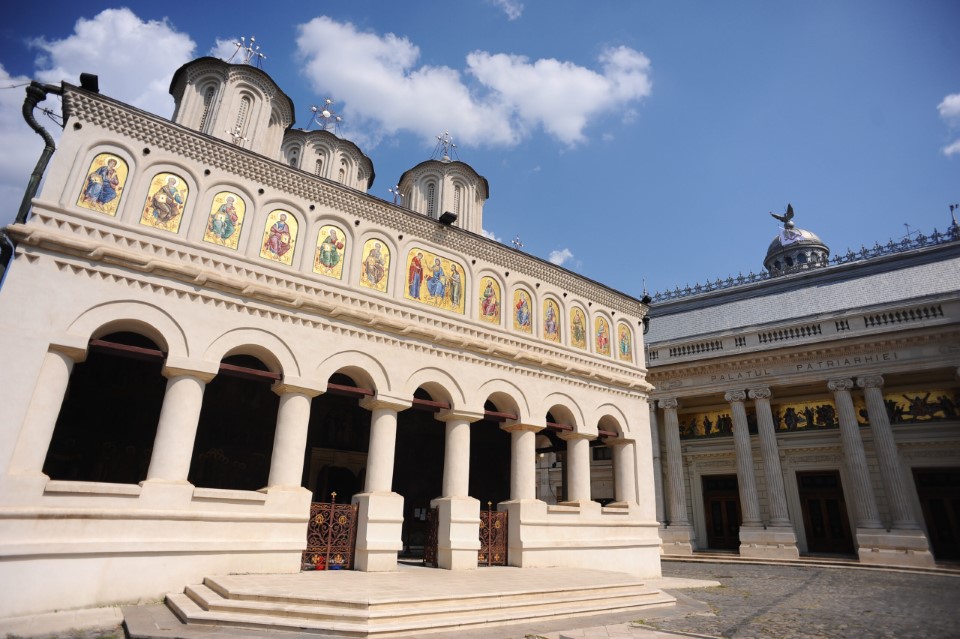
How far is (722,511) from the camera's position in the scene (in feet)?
87.8

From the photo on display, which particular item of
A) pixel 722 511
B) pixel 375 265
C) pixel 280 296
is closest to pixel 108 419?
pixel 280 296

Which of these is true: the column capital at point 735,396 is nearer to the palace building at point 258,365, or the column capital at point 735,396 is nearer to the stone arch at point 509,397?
the palace building at point 258,365

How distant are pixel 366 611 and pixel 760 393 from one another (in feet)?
74.0

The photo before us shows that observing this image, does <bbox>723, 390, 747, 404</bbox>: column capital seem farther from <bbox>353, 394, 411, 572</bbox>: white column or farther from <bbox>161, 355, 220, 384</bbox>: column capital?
<bbox>161, 355, 220, 384</bbox>: column capital

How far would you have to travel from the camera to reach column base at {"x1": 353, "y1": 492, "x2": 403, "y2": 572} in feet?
38.8

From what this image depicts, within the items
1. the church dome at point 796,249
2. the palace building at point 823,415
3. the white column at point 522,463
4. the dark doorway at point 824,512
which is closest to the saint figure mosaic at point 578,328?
the white column at point 522,463

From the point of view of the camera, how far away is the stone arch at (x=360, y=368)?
12.6 m

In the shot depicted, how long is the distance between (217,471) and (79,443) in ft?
10.4

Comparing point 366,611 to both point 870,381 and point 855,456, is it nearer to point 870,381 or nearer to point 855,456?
point 855,456

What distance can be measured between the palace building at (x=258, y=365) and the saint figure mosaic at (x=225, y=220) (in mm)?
57

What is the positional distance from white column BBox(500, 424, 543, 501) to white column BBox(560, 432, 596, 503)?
178cm

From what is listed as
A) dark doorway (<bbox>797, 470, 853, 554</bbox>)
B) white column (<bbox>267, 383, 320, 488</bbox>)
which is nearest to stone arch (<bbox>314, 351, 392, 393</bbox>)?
white column (<bbox>267, 383, 320, 488</bbox>)

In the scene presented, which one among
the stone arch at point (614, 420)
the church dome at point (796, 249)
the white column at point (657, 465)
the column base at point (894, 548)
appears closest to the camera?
the stone arch at point (614, 420)

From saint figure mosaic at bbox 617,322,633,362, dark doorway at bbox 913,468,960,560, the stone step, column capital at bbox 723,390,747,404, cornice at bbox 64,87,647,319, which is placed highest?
cornice at bbox 64,87,647,319
